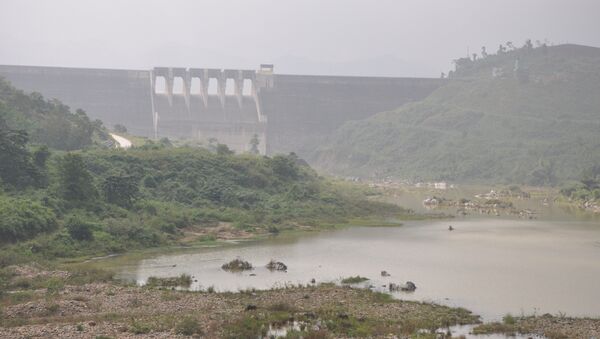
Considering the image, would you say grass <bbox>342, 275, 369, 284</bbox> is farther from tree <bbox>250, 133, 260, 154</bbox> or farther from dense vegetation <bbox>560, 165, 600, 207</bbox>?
tree <bbox>250, 133, 260, 154</bbox>

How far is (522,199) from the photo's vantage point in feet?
209

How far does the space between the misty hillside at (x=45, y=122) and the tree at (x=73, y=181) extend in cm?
1134

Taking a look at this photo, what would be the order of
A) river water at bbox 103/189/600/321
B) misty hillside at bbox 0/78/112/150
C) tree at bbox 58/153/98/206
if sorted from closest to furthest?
river water at bbox 103/189/600/321
tree at bbox 58/153/98/206
misty hillside at bbox 0/78/112/150

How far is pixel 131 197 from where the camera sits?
39594 millimetres

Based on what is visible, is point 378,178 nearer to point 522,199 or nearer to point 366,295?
point 522,199

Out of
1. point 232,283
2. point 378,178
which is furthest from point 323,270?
point 378,178

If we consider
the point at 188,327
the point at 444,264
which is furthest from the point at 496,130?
the point at 188,327

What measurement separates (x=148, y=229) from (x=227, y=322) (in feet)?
52.9

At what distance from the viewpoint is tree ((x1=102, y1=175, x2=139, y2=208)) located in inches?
1502

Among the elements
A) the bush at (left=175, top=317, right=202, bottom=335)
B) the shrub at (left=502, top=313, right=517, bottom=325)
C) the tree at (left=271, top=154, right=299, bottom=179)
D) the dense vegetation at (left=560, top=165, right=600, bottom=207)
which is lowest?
the shrub at (left=502, top=313, right=517, bottom=325)

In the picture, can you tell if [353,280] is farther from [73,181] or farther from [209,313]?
[73,181]

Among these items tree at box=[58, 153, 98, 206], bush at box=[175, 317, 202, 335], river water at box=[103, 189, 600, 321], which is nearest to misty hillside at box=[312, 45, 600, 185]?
river water at box=[103, 189, 600, 321]

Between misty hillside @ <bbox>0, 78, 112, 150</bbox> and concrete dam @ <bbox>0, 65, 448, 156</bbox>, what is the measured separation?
1505 inches

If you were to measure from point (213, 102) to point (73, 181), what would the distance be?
216 feet
